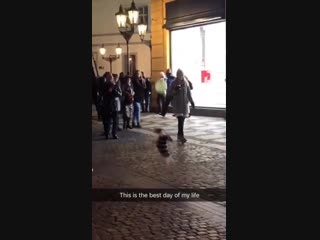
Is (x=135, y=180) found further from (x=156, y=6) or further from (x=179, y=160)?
(x=156, y=6)

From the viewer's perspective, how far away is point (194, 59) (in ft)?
39.6

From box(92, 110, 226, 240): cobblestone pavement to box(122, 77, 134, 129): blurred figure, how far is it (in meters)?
0.41

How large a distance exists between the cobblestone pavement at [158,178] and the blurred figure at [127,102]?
405mm

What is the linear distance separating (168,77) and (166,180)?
7.42 meters

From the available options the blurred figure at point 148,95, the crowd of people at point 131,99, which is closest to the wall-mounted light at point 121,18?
the crowd of people at point 131,99

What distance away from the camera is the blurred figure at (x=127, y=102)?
36.0 feet

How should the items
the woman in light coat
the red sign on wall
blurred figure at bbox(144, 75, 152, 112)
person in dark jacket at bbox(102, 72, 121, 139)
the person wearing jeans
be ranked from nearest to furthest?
person in dark jacket at bbox(102, 72, 121, 139) → the red sign on wall → the woman in light coat → the person wearing jeans → blurred figure at bbox(144, 75, 152, 112)

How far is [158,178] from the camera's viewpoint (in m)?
7.41

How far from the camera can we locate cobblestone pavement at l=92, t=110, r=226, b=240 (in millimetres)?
5387

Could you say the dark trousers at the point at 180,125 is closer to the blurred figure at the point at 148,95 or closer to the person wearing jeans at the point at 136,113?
the person wearing jeans at the point at 136,113

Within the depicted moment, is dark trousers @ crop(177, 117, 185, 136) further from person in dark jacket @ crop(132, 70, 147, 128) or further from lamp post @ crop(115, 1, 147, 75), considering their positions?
lamp post @ crop(115, 1, 147, 75)

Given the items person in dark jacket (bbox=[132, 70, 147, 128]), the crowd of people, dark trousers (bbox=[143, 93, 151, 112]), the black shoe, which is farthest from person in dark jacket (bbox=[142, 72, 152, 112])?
the black shoe

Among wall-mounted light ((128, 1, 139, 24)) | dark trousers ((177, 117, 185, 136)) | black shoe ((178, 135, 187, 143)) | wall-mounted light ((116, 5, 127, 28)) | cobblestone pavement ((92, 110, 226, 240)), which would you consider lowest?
cobblestone pavement ((92, 110, 226, 240))
